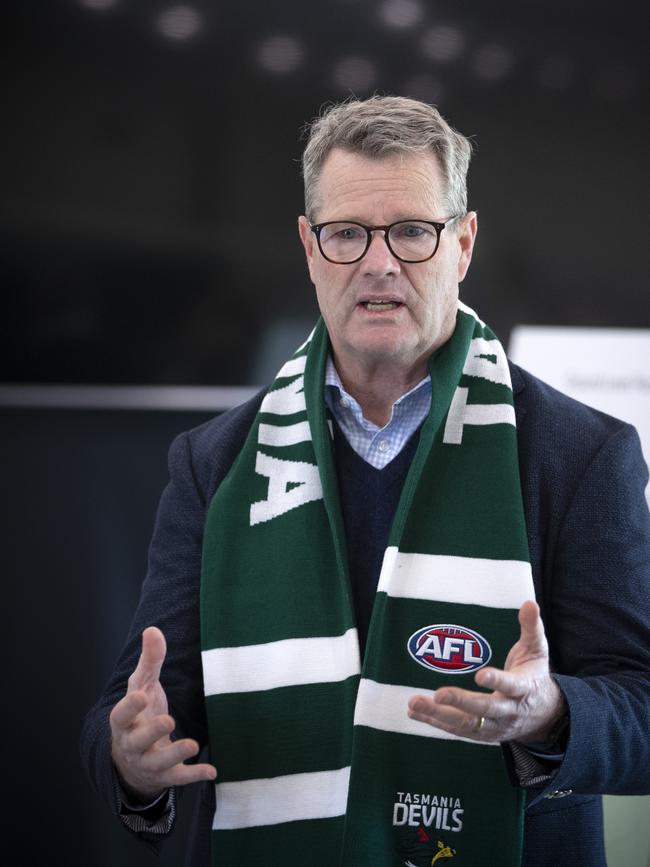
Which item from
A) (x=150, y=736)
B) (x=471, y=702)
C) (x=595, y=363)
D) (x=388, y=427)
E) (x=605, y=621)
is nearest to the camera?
(x=471, y=702)

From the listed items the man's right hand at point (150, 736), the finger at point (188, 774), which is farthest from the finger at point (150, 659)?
the finger at point (188, 774)

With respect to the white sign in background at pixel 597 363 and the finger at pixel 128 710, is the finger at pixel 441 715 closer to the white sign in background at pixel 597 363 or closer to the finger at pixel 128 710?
the finger at pixel 128 710

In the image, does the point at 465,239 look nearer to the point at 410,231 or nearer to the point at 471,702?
the point at 410,231

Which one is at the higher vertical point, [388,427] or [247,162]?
[247,162]

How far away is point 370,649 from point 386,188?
2.51ft

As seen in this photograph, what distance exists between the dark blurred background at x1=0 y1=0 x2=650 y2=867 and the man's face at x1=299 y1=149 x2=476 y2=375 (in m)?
1.05

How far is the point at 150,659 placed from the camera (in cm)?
142

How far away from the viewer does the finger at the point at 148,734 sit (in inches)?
54.1

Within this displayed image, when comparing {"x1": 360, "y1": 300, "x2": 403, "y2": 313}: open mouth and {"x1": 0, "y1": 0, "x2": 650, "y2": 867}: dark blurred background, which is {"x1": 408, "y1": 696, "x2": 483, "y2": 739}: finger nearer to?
{"x1": 360, "y1": 300, "x2": 403, "y2": 313}: open mouth

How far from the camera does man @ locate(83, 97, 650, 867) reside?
151 cm

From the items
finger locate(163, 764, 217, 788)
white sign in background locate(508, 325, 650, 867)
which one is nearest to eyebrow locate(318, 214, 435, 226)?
finger locate(163, 764, 217, 788)

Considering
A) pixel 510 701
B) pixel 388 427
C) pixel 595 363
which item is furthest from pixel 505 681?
pixel 595 363

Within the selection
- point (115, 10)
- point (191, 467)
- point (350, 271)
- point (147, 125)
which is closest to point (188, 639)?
point (191, 467)

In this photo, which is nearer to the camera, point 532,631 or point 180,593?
point 532,631
